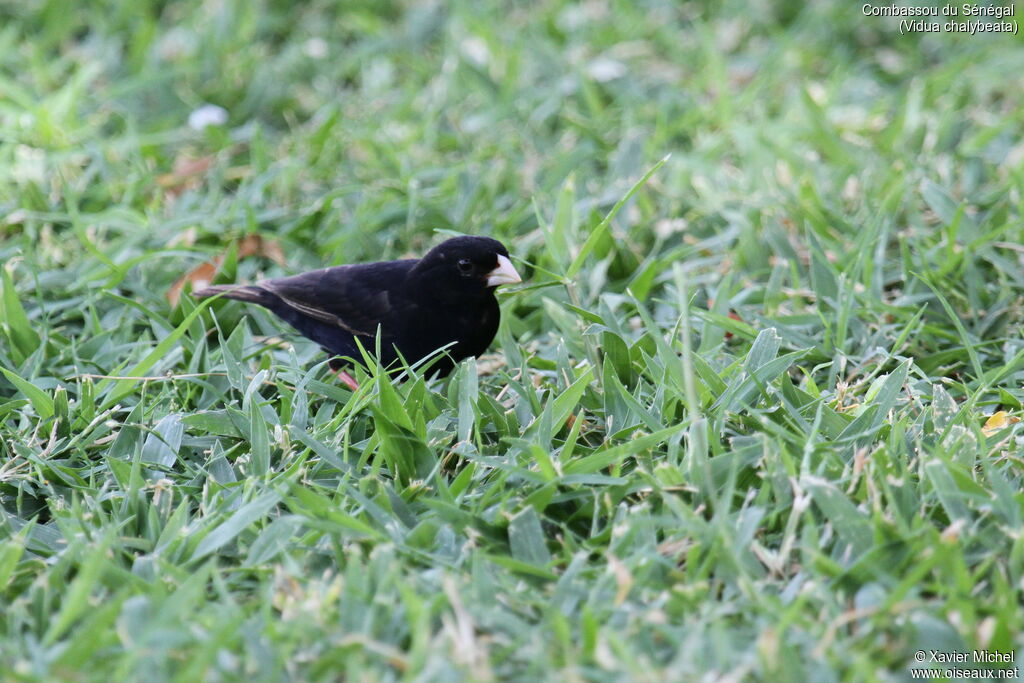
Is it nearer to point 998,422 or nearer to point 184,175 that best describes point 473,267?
point 998,422

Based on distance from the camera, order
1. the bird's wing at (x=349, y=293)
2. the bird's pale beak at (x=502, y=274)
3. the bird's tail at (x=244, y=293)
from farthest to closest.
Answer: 1. the bird's tail at (x=244, y=293)
2. the bird's wing at (x=349, y=293)
3. the bird's pale beak at (x=502, y=274)

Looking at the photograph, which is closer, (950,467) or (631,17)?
(950,467)

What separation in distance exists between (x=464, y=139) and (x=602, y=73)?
104cm

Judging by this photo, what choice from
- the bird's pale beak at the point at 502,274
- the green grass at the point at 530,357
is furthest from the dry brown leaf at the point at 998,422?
the bird's pale beak at the point at 502,274

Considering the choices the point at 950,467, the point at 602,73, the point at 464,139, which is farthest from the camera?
the point at 602,73

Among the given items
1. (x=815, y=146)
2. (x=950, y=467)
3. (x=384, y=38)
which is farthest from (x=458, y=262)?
(x=384, y=38)

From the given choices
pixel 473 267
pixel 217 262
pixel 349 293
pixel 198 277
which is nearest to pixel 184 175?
pixel 217 262

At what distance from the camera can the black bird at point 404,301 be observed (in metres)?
3.53

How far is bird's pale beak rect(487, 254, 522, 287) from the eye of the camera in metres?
3.50

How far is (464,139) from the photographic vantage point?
5.29 m

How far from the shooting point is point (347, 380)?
11.7 ft

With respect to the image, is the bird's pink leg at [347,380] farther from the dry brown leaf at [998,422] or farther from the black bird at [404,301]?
the dry brown leaf at [998,422]

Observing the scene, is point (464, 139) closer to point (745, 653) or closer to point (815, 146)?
point (815, 146)

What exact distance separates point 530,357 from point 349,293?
0.61m
